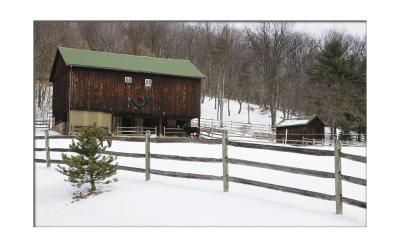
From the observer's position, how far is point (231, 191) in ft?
33.9

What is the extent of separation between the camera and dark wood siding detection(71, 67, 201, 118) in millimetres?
30812

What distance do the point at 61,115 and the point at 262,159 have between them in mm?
17454

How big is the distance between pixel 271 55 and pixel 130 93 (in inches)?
674

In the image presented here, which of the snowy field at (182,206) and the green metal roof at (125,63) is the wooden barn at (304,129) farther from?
the snowy field at (182,206)

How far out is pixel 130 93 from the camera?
1272 inches

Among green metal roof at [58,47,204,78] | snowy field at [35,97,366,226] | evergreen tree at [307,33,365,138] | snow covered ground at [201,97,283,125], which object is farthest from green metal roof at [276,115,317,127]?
snowy field at [35,97,366,226]

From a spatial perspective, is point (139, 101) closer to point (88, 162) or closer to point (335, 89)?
point (335, 89)

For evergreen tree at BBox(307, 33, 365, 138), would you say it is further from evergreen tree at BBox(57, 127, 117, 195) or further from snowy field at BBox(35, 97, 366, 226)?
evergreen tree at BBox(57, 127, 117, 195)

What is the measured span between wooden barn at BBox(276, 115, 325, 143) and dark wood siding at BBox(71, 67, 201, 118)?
7203 mm

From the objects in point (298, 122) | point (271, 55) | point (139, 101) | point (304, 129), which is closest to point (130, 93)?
point (139, 101)

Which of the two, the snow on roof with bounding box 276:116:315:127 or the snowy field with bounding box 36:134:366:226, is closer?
the snowy field with bounding box 36:134:366:226

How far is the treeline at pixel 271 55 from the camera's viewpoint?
29078 millimetres

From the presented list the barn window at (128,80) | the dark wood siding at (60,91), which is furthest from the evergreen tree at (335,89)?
the dark wood siding at (60,91)
